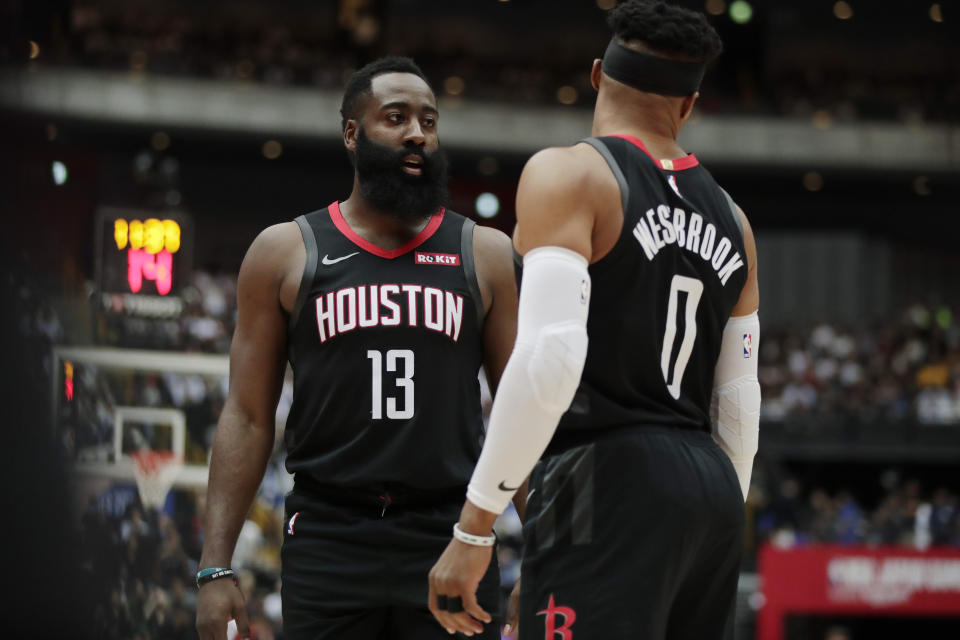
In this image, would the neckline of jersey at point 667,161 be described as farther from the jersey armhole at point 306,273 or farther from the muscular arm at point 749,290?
the jersey armhole at point 306,273

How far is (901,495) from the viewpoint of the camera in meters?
23.0

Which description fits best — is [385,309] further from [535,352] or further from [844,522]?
[844,522]

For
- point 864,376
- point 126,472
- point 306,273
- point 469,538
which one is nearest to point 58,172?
point 306,273

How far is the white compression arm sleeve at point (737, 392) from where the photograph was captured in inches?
121

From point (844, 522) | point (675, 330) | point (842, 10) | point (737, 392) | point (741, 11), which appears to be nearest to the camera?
point (675, 330)

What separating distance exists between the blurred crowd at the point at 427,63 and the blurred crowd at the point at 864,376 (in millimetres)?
5728

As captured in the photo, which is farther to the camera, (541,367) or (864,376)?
(864,376)

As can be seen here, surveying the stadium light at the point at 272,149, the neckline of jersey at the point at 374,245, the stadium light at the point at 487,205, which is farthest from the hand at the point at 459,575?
the stadium light at the point at 487,205

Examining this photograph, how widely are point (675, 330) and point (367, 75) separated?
4.34 ft

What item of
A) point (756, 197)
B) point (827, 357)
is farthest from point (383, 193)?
point (756, 197)

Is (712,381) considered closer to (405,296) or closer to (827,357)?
(405,296)

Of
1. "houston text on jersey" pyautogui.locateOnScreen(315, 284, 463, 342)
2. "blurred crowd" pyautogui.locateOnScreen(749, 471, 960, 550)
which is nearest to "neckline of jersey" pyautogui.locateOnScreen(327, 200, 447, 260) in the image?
"houston text on jersey" pyautogui.locateOnScreen(315, 284, 463, 342)

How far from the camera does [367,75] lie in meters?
3.66

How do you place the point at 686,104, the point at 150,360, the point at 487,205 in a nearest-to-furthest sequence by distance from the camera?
the point at 686,104
the point at 150,360
the point at 487,205
